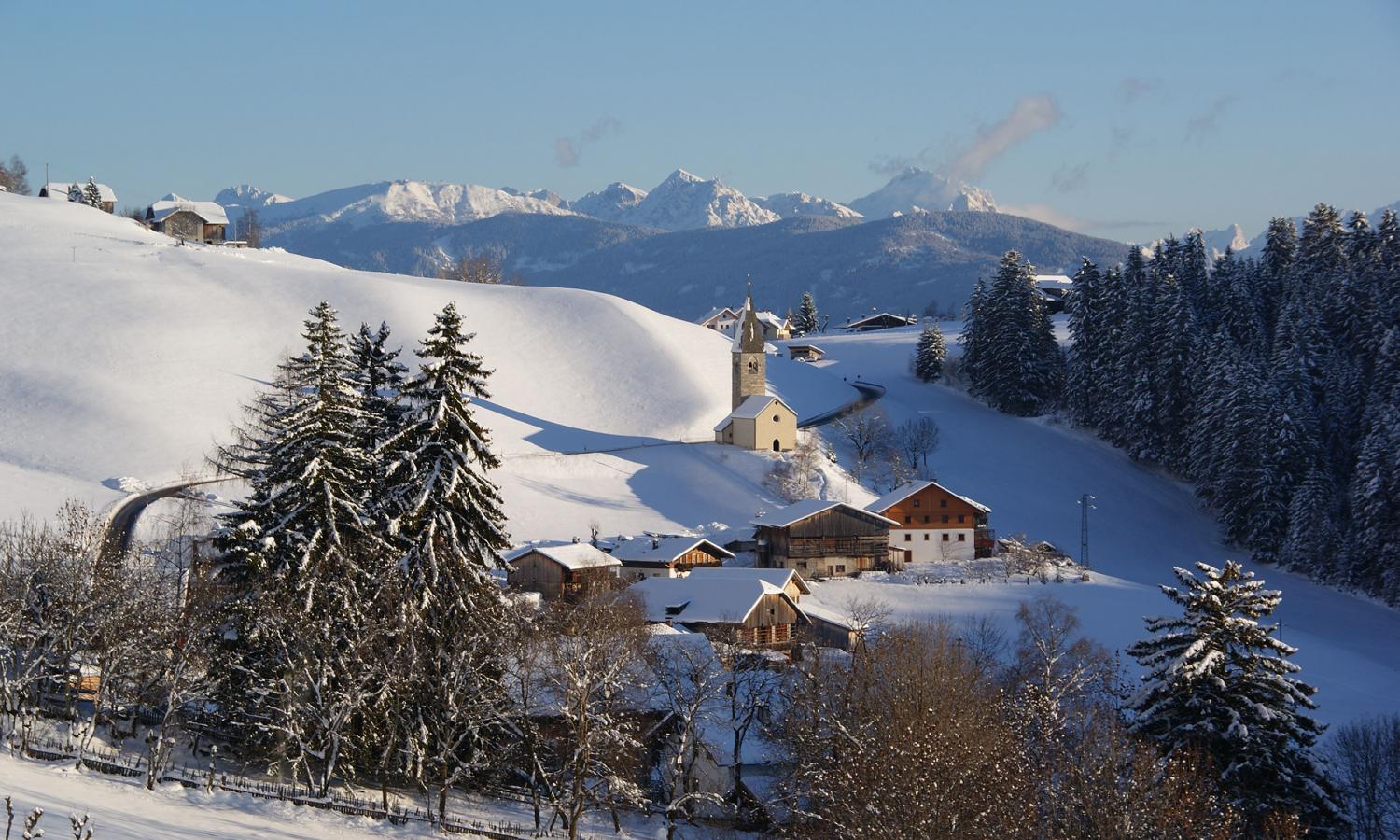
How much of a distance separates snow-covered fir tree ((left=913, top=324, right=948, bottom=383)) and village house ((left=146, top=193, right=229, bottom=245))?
226ft

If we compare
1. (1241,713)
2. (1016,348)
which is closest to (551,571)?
(1241,713)

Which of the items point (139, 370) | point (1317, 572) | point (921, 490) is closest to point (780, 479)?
point (921, 490)

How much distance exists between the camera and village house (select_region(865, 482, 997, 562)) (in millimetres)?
68938

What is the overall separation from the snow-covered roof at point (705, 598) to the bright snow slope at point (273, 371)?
1588 cm

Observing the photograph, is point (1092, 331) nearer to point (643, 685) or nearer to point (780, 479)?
point (780, 479)

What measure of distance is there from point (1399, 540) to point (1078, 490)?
21646 mm

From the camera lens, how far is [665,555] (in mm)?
60344

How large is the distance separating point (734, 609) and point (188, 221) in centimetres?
10259

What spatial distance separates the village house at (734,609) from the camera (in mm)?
49219

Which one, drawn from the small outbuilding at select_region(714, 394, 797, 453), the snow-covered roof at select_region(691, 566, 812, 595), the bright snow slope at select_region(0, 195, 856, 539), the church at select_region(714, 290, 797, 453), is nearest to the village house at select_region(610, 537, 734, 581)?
the snow-covered roof at select_region(691, 566, 812, 595)

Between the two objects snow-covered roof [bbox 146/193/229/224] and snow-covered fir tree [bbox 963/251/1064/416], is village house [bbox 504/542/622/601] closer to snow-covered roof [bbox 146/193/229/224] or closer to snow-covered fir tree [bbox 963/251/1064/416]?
snow-covered fir tree [bbox 963/251/1064/416]

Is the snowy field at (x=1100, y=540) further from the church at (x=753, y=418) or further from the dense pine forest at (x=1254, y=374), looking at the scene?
the church at (x=753, y=418)

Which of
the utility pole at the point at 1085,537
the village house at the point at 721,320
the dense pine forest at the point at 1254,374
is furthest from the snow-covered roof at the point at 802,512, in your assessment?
the village house at the point at 721,320

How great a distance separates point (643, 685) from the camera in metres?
36.3
